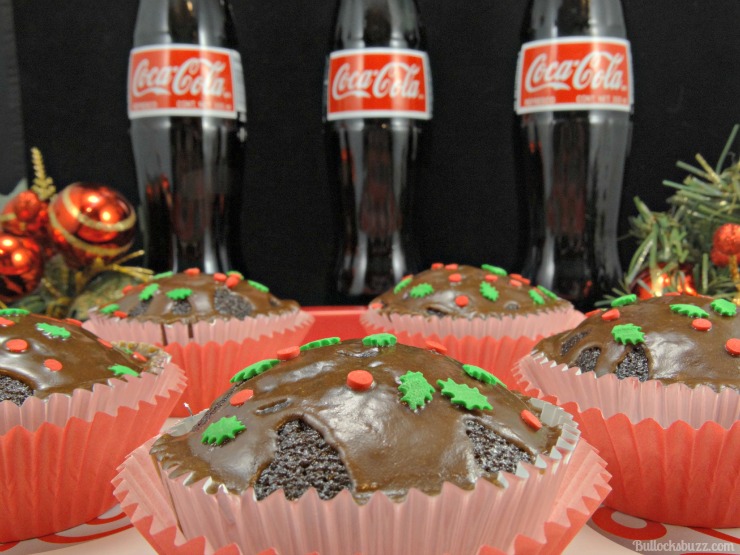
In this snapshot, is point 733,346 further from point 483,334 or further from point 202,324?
point 202,324

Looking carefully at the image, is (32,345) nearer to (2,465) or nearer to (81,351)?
(81,351)

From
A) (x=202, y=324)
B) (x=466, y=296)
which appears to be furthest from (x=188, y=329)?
(x=466, y=296)

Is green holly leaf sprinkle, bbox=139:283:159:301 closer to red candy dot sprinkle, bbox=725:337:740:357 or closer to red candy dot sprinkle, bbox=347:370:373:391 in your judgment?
red candy dot sprinkle, bbox=347:370:373:391

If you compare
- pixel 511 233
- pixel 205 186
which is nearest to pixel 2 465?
pixel 205 186

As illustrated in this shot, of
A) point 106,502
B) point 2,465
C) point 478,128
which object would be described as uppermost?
point 478,128

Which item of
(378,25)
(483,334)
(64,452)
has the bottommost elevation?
(483,334)

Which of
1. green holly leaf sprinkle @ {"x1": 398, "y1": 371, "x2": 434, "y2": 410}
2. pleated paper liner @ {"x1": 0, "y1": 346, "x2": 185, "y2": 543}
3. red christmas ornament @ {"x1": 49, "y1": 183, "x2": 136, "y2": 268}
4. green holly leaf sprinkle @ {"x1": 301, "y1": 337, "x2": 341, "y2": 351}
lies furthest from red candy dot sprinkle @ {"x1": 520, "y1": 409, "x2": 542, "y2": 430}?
red christmas ornament @ {"x1": 49, "y1": 183, "x2": 136, "y2": 268}

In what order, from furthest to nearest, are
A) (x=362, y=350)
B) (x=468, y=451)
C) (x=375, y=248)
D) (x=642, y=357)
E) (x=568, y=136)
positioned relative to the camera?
(x=375, y=248)
(x=568, y=136)
(x=642, y=357)
(x=362, y=350)
(x=468, y=451)

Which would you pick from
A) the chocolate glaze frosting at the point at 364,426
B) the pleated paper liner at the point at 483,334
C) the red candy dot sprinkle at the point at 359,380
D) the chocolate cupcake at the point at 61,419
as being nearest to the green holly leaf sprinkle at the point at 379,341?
the chocolate glaze frosting at the point at 364,426
